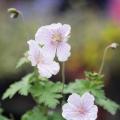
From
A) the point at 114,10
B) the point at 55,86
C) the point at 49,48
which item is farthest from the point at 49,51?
the point at 114,10

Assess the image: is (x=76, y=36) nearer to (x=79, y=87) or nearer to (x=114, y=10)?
(x=114, y=10)

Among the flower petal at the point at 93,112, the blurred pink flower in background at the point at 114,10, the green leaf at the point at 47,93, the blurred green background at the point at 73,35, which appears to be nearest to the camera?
the flower petal at the point at 93,112

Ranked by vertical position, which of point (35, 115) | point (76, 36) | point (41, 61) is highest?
point (41, 61)

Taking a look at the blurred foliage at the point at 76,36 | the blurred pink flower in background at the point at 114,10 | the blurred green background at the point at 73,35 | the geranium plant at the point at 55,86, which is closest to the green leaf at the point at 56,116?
the geranium plant at the point at 55,86

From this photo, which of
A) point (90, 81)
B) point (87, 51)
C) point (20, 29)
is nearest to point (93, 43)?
point (87, 51)

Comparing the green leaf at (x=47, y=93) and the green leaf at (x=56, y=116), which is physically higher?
the green leaf at (x=47, y=93)

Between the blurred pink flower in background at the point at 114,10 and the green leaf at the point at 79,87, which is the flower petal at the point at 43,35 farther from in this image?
the blurred pink flower in background at the point at 114,10

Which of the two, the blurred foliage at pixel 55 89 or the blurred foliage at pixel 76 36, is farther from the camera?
the blurred foliage at pixel 76 36
